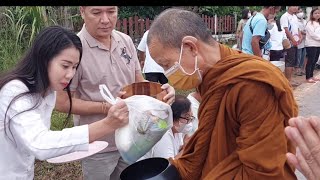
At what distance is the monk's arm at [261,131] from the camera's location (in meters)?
1.59

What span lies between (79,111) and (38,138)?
2.45 feet

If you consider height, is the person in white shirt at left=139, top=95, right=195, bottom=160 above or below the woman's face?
below

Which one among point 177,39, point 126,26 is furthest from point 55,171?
point 126,26

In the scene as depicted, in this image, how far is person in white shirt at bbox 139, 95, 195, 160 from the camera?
9.72 feet

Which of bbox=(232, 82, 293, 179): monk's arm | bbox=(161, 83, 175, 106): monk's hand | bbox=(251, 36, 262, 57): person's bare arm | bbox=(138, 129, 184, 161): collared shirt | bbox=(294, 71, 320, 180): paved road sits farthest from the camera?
bbox=(294, 71, 320, 180): paved road


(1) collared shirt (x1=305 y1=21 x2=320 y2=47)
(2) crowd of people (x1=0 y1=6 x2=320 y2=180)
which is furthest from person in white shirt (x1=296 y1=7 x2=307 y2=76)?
(2) crowd of people (x1=0 y1=6 x2=320 y2=180)

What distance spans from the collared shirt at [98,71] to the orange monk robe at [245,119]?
2.85ft

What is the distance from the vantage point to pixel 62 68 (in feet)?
6.21

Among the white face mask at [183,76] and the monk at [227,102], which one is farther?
the white face mask at [183,76]

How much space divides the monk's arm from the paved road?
476 centimetres

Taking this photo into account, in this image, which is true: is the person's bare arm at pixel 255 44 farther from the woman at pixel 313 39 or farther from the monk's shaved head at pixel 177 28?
the monk's shaved head at pixel 177 28

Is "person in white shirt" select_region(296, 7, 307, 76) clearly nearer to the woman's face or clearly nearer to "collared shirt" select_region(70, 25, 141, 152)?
"collared shirt" select_region(70, 25, 141, 152)

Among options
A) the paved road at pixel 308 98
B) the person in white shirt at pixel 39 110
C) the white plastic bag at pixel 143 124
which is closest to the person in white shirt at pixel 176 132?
the white plastic bag at pixel 143 124

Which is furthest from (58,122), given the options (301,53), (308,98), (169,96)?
(301,53)
